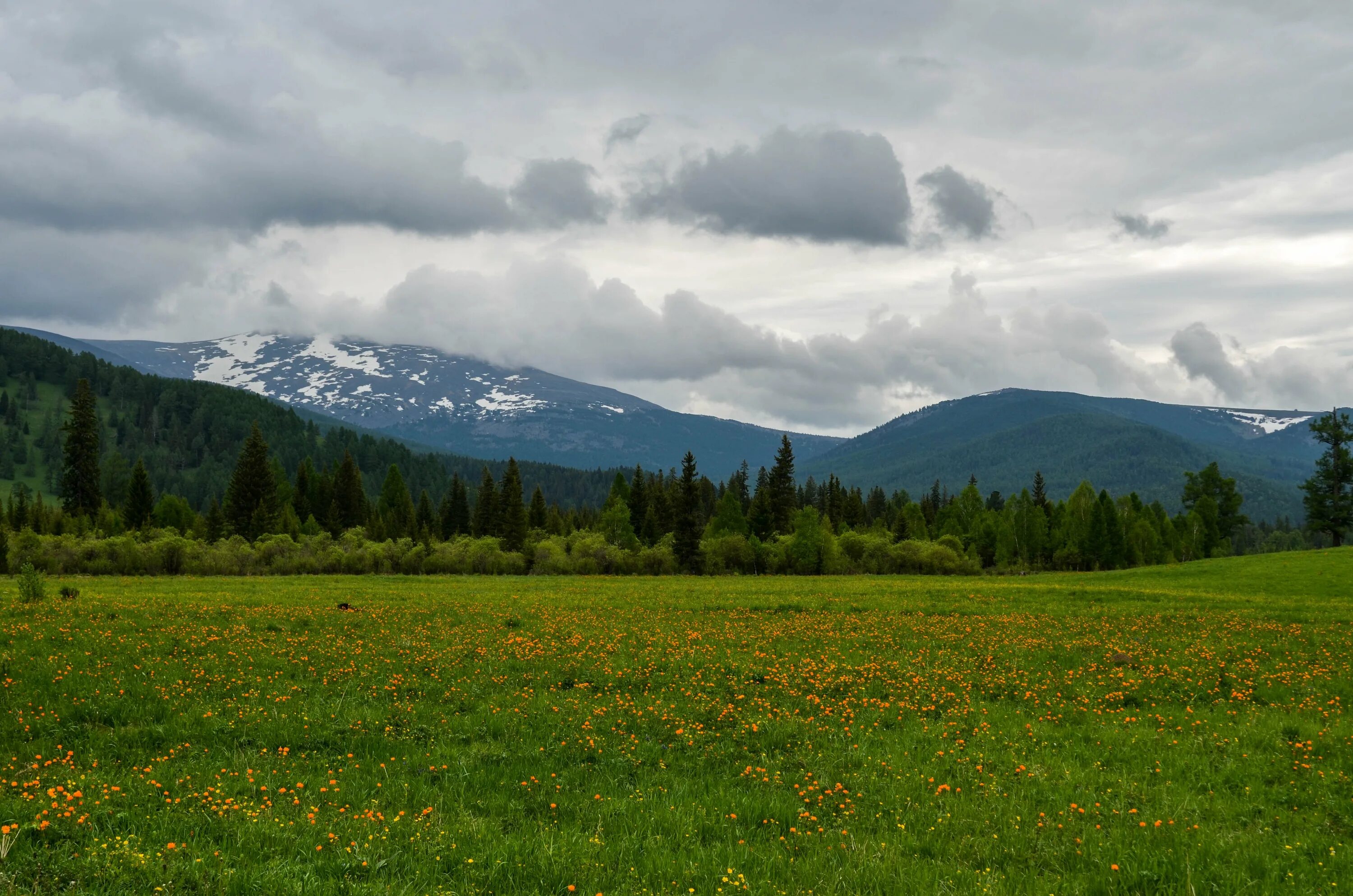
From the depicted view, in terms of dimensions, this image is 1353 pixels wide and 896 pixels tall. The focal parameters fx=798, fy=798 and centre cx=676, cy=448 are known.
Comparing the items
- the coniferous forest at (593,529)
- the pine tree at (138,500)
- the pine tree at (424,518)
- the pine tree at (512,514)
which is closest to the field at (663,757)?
the coniferous forest at (593,529)

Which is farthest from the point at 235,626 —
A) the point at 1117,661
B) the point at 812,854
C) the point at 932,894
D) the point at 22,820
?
the point at 1117,661

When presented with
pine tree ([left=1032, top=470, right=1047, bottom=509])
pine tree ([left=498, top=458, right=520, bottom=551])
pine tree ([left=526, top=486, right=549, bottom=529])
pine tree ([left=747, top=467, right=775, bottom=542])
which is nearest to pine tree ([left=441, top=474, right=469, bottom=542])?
pine tree ([left=526, top=486, right=549, bottom=529])

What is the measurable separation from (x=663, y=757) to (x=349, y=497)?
124469 millimetres

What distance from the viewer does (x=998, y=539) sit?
120625mm

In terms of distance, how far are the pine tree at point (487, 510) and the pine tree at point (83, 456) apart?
165ft

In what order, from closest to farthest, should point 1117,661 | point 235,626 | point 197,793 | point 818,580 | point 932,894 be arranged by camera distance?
point 932,894 → point 197,793 → point 1117,661 → point 235,626 → point 818,580

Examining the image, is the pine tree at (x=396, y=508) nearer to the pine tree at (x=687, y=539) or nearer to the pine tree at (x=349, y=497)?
the pine tree at (x=349, y=497)

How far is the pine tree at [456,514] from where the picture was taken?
130 m

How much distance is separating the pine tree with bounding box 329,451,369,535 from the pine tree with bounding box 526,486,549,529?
82.0ft

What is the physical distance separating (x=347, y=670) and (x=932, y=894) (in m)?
15.3

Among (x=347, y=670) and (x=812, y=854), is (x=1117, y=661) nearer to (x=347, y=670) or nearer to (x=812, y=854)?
(x=812, y=854)

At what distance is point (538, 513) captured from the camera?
124 meters

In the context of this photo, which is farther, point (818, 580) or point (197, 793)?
point (818, 580)

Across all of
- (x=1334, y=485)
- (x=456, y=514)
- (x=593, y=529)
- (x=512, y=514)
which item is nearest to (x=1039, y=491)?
(x=1334, y=485)
